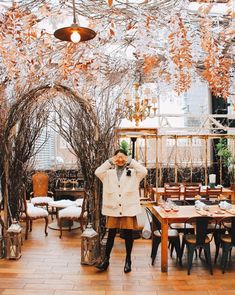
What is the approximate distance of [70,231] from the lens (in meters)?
6.57

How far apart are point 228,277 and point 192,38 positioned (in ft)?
12.0

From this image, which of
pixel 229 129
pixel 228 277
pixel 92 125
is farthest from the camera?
pixel 229 129

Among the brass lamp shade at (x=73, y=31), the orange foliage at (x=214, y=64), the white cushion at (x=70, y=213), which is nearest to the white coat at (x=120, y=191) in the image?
the brass lamp shade at (x=73, y=31)

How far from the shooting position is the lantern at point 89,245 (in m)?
4.56

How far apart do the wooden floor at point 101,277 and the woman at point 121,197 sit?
0.26 meters

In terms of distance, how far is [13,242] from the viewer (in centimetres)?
484

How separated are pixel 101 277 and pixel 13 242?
1436mm

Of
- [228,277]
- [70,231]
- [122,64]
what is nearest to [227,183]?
[122,64]

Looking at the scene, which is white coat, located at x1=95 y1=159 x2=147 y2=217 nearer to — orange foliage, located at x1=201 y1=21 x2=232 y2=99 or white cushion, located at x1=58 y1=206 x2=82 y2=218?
white cushion, located at x1=58 y1=206 x2=82 y2=218

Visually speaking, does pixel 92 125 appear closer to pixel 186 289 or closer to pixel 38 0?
pixel 38 0

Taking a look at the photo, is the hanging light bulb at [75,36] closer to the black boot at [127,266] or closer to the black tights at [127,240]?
the black tights at [127,240]

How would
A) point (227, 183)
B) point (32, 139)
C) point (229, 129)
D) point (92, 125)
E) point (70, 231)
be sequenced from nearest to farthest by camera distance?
1. point (92, 125)
2. point (32, 139)
3. point (70, 231)
4. point (229, 129)
5. point (227, 183)

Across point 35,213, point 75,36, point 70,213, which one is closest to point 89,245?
point 70,213

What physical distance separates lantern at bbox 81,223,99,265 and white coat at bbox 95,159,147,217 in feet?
1.31
